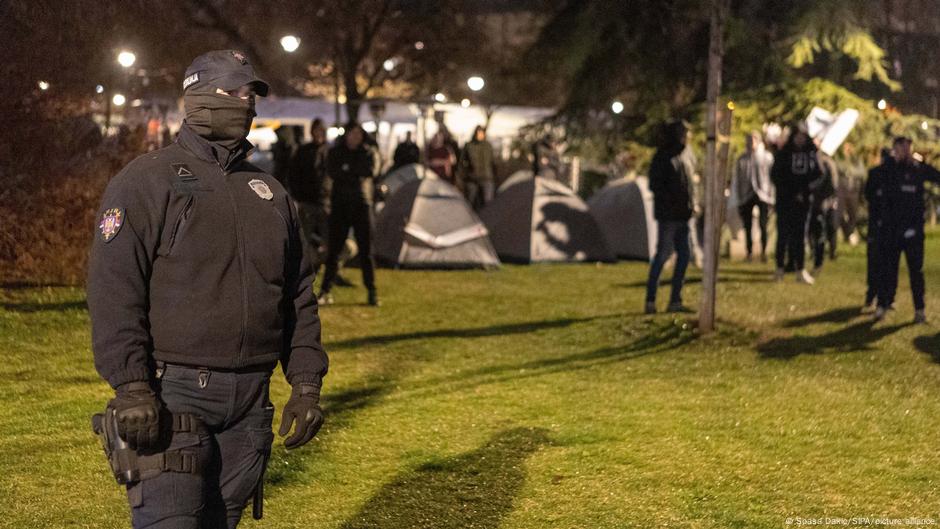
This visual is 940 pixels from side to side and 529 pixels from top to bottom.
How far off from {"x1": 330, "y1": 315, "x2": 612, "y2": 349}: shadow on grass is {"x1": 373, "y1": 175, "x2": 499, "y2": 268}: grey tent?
5.14 m

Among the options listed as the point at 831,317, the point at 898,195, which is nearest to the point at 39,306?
the point at 831,317

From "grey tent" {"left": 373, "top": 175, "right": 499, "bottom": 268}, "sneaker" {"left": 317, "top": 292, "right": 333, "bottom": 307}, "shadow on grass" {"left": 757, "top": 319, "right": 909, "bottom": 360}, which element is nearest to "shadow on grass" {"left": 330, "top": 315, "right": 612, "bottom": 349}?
"sneaker" {"left": 317, "top": 292, "right": 333, "bottom": 307}

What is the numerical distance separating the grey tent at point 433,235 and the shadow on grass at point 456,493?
10.3 meters

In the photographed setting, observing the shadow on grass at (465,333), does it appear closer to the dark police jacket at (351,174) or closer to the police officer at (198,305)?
the dark police jacket at (351,174)

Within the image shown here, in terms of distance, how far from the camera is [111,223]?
340 centimetres

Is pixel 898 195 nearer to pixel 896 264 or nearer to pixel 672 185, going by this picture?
pixel 896 264

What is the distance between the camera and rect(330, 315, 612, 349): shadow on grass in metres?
11.2

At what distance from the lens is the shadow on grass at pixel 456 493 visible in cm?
596

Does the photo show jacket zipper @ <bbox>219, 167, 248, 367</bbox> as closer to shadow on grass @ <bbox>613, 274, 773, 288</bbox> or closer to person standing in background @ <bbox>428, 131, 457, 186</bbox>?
shadow on grass @ <bbox>613, 274, 773, 288</bbox>

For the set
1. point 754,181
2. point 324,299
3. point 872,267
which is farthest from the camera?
point 754,181

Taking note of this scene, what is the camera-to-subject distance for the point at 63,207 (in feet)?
44.7

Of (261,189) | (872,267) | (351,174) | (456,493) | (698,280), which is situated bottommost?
(456,493)

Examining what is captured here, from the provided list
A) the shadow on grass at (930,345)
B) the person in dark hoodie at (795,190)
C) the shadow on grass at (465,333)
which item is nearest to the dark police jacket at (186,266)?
the shadow on grass at (465,333)

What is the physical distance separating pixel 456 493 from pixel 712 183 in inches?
245
